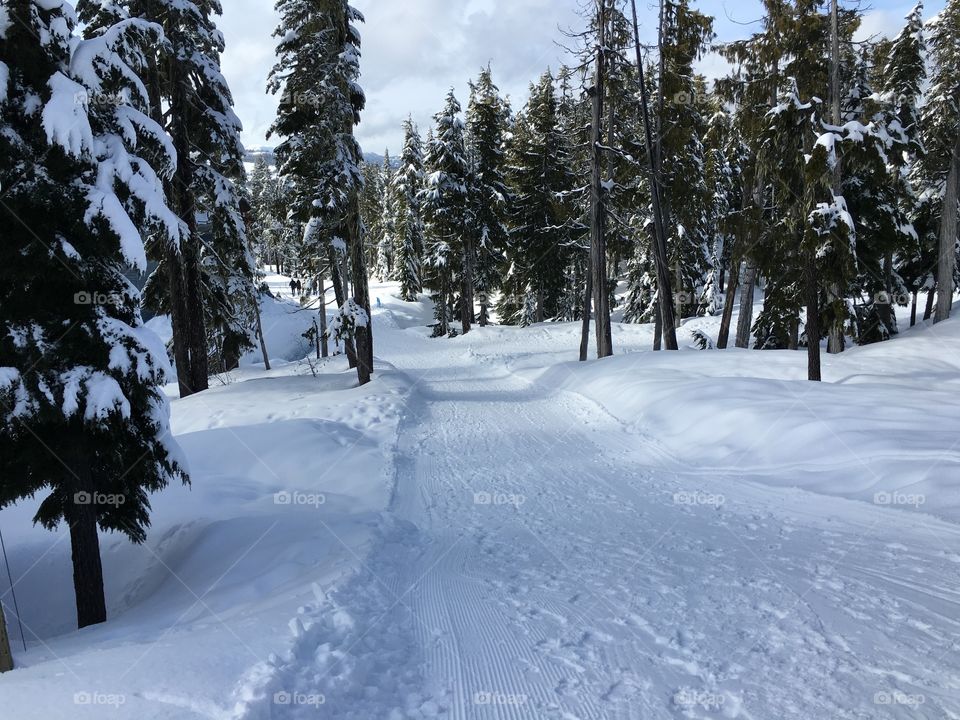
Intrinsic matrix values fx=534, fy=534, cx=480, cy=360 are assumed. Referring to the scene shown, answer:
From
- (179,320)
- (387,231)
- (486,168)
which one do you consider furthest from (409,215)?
(179,320)

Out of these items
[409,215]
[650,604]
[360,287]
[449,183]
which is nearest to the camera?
[650,604]

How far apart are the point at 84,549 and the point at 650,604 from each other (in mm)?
6192

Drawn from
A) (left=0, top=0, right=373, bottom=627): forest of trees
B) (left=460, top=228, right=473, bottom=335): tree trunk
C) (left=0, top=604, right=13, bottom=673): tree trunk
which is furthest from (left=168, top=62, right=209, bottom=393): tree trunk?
(left=460, top=228, right=473, bottom=335): tree trunk

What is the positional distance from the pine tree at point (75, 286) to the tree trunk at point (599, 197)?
593 inches

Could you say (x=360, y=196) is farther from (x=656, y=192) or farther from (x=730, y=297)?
(x=730, y=297)

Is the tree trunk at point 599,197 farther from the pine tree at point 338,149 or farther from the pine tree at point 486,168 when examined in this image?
the pine tree at point 486,168

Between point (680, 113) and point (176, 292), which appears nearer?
point (176, 292)

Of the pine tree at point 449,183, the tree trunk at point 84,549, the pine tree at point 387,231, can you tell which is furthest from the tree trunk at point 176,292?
the pine tree at point 387,231

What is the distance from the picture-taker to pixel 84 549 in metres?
6.11

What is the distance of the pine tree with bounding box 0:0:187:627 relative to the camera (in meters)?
5.46

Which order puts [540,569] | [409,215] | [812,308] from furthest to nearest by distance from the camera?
[409,215], [812,308], [540,569]

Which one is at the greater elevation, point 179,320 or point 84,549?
point 179,320

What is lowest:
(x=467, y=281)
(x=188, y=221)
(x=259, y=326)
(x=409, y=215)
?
(x=259, y=326)

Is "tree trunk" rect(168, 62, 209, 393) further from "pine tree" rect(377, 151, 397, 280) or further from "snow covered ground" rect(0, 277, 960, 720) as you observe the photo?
"pine tree" rect(377, 151, 397, 280)
